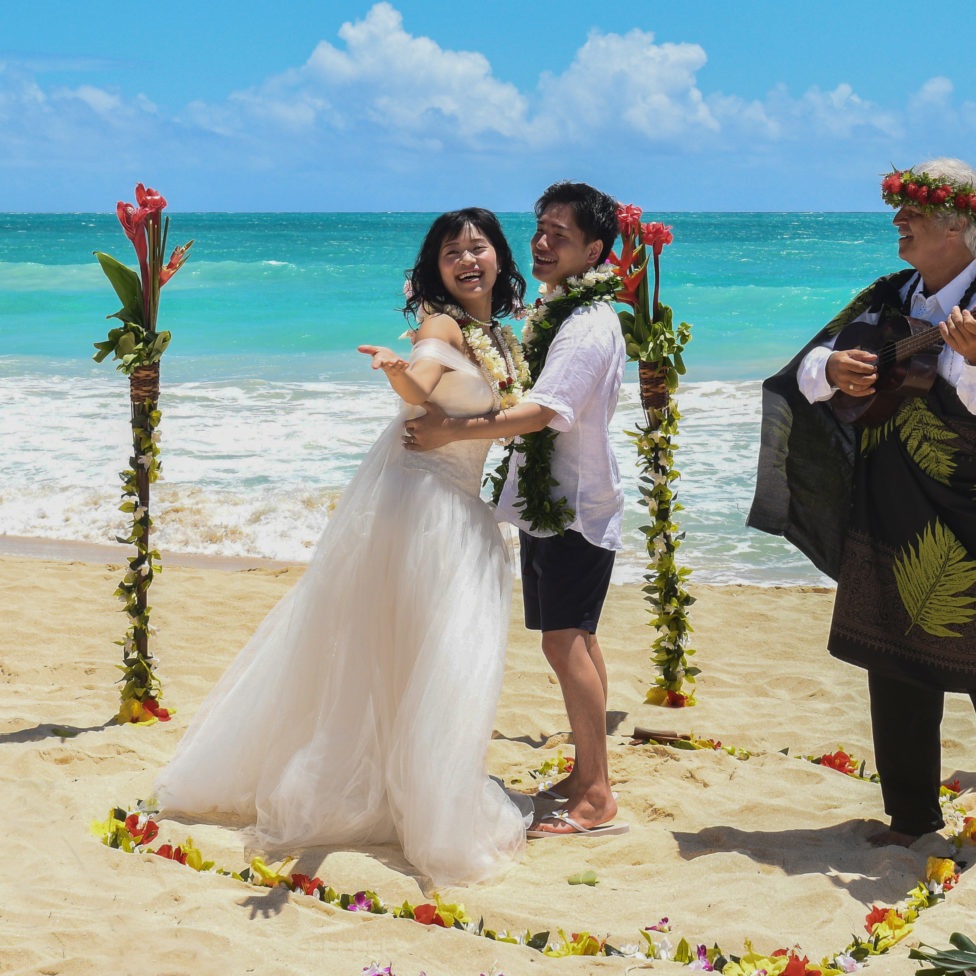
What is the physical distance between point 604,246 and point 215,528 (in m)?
5.60

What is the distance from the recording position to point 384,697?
11.8ft

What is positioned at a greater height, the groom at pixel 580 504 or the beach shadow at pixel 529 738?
the groom at pixel 580 504

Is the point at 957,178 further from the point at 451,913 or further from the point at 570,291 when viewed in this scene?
the point at 451,913

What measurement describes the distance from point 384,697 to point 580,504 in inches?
35.6

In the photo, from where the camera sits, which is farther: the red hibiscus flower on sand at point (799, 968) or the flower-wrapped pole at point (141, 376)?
the flower-wrapped pole at point (141, 376)

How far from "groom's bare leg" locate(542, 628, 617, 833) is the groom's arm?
0.75m

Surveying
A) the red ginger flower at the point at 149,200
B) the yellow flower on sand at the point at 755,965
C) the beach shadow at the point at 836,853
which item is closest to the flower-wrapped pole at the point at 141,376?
the red ginger flower at the point at 149,200

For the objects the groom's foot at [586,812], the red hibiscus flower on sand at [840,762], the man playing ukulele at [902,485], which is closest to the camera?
the man playing ukulele at [902,485]

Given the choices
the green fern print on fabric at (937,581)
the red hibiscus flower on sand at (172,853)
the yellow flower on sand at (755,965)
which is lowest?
the red hibiscus flower on sand at (172,853)

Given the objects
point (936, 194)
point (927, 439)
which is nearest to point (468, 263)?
point (936, 194)

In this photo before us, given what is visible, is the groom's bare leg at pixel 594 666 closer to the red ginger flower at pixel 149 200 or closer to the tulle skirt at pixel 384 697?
the tulle skirt at pixel 384 697

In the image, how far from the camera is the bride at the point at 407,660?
11.3 feet

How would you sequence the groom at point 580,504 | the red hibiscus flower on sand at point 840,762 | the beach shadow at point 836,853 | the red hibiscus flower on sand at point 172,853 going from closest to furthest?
the beach shadow at point 836,853
the red hibiscus flower on sand at point 172,853
the groom at point 580,504
the red hibiscus flower on sand at point 840,762

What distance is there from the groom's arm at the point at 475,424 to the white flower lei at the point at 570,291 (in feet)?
1.28
